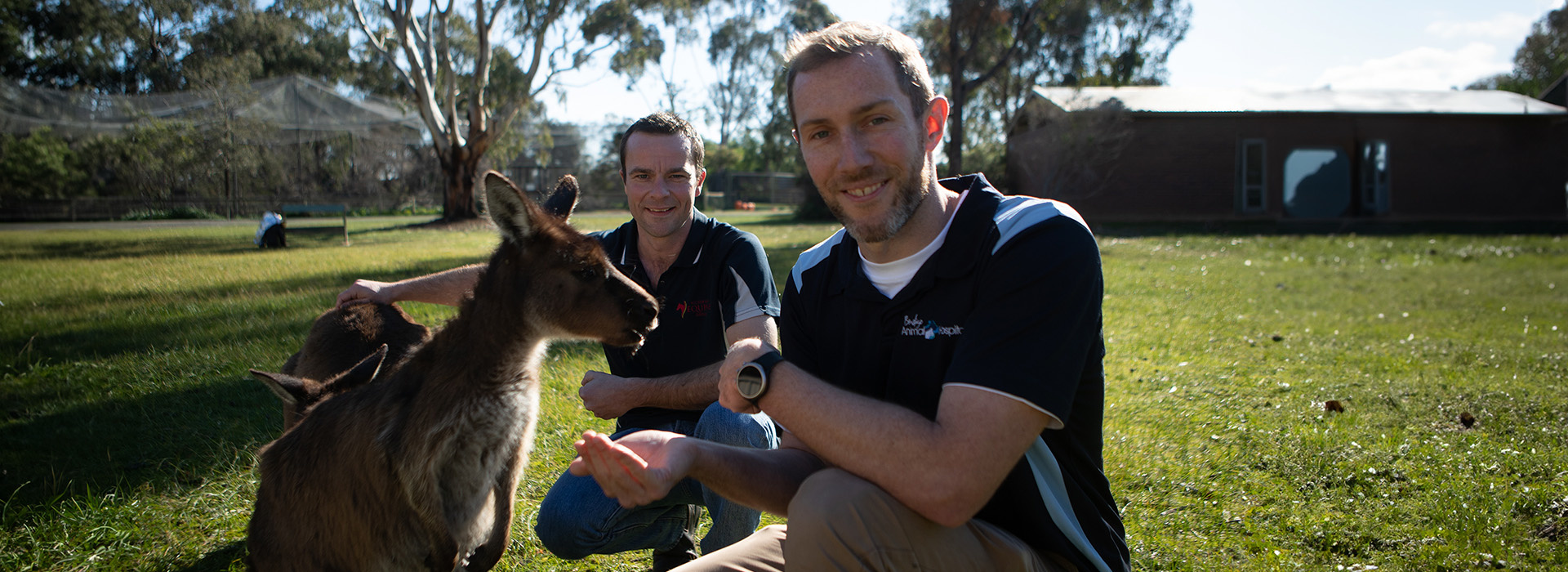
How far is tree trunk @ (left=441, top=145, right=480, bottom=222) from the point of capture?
26828mm

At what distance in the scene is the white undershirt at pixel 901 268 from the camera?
91.2 inches

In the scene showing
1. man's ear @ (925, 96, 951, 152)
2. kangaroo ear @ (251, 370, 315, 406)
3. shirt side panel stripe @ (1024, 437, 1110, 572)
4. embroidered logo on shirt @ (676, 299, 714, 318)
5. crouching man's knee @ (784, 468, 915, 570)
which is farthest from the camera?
embroidered logo on shirt @ (676, 299, 714, 318)

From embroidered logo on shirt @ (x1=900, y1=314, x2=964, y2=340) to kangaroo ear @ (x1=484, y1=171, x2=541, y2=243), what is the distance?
1508mm

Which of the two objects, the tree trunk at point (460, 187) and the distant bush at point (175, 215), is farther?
the distant bush at point (175, 215)

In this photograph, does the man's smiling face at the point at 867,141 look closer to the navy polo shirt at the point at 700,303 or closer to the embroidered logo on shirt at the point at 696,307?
the navy polo shirt at the point at 700,303

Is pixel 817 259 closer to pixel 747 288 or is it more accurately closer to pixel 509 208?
pixel 747 288

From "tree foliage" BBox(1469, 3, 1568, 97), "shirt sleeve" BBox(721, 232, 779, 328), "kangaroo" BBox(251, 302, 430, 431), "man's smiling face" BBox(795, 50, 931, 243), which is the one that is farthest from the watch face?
"tree foliage" BBox(1469, 3, 1568, 97)

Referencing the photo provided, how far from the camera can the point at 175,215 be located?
1201 inches

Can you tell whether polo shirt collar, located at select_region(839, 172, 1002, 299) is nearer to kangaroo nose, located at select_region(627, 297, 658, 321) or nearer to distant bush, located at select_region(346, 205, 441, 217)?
kangaroo nose, located at select_region(627, 297, 658, 321)

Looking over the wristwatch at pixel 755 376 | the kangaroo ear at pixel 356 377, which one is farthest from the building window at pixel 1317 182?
the wristwatch at pixel 755 376

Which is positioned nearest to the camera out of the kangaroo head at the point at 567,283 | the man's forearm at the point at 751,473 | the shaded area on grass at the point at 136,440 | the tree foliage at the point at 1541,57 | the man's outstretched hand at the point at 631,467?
the man's outstretched hand at the point at 631,467

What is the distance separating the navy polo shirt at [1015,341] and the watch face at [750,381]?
16.5 inches

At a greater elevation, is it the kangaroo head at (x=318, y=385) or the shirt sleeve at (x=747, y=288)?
the shirt sleeve at (x=747, y=288)

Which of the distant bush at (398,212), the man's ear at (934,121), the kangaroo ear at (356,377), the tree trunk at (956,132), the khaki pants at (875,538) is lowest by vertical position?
the khaki pants at (875,538)
